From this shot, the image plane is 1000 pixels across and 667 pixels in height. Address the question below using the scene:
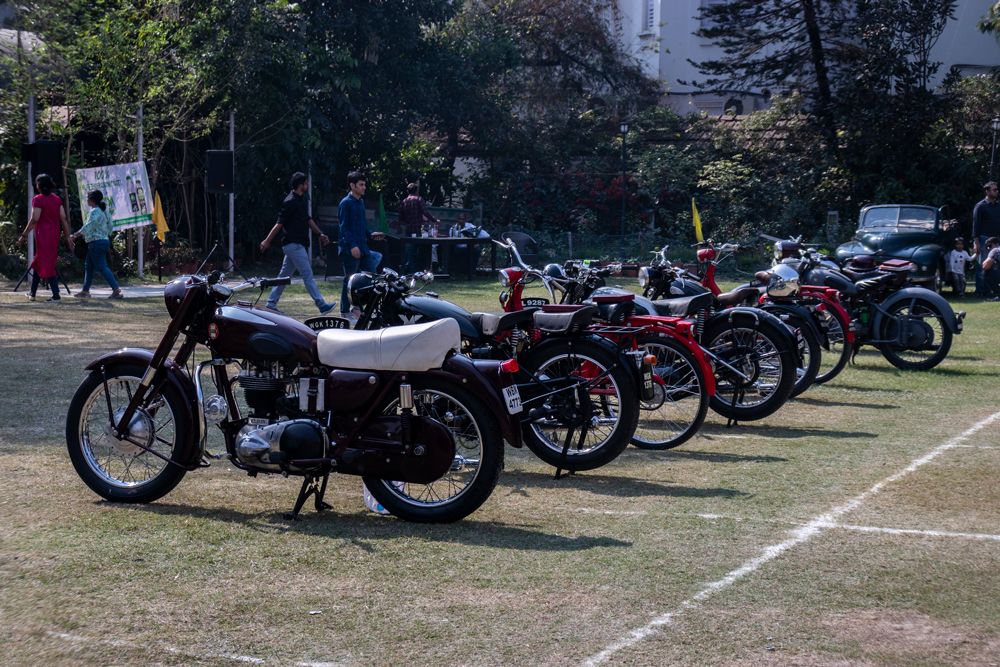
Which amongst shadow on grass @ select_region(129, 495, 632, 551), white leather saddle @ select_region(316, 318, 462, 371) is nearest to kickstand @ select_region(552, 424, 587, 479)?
shadow on grass @ select_region(129, 495, 632, 551)

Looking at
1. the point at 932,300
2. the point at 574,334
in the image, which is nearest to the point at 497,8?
the point at 932,300

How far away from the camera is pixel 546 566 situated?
17.8ft

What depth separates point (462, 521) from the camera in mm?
6227

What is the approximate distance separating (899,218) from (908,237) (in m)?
0.76

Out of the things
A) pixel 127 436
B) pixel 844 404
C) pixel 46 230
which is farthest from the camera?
pixel 46 230

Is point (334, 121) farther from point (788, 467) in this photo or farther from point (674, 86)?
point (788, 467)

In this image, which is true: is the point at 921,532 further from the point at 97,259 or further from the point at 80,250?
the point at 80,250

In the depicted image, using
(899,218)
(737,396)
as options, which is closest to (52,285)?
(737,396)

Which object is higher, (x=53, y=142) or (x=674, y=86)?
(x=674, y=86)

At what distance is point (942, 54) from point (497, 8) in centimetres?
1380

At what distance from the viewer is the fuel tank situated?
6.22 metres

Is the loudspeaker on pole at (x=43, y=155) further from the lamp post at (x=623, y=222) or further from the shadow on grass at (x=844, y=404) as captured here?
the shadow on grass at (x=844, y=404)

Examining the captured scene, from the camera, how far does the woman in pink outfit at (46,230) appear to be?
18.3 m

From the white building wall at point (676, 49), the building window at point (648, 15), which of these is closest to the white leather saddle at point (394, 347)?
the white building wall at point (676, 49)
